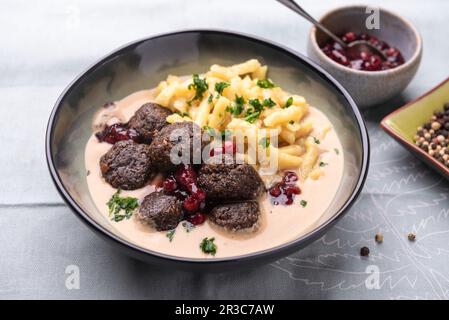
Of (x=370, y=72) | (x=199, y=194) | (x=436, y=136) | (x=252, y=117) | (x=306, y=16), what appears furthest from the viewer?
(x=306, y=16)

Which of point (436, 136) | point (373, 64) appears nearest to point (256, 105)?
point (373, 64)

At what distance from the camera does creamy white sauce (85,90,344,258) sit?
142 inches

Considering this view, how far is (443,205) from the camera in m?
4.36

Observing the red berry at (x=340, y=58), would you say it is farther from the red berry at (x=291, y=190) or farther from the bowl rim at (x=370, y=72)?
the red berry at (x=291, y=190)

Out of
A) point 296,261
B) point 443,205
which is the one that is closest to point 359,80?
point 443,205

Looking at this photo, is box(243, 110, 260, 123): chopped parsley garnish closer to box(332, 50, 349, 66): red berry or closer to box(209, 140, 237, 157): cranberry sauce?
box(209, 140, 237, 157): cranberry sauce

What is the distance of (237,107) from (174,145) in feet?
2.14

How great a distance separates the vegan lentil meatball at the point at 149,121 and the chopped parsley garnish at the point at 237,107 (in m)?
0.46

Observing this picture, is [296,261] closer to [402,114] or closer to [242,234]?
[242,234]

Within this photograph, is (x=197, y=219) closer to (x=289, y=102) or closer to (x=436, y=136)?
(x=289, y=102)

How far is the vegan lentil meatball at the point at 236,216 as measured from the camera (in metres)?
3.65

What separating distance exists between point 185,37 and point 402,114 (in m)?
1.81

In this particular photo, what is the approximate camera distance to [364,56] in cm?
506

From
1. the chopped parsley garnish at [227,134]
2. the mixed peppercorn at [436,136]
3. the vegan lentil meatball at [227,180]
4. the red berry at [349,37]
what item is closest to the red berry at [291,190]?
the vegan lentil meatball at [227,180]
